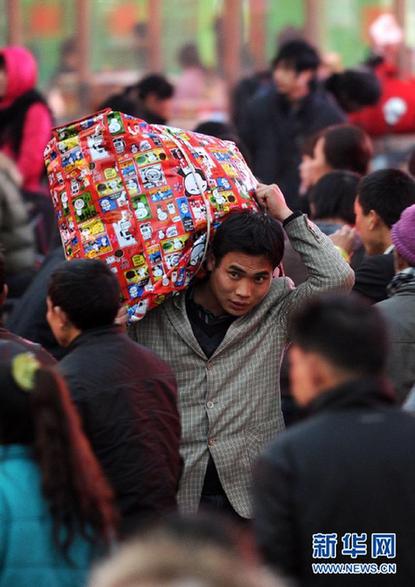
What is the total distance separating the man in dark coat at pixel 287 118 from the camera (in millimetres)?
9195

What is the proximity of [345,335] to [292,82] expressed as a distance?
20.4ft

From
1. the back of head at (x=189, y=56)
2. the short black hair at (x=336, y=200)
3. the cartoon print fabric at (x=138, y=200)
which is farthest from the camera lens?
the back of head at (x=189, y=56)

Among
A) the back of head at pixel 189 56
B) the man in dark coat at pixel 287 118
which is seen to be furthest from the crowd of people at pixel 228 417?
the back of head at pixel 189 56

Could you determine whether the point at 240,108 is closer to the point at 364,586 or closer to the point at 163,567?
the point at 364,586

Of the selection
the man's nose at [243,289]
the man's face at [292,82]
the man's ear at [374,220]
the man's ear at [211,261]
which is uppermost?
→ the man's ear at [211,261]

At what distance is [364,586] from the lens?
3.63 metres

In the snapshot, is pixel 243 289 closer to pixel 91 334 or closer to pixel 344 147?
pixel 91 334

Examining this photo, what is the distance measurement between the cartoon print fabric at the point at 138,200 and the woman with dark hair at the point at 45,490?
1074mm

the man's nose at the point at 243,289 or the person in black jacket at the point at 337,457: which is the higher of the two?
the person in black jacket at the point at 337,457

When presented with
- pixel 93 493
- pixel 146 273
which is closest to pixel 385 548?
pixel 93 493

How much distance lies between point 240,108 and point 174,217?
6.49m

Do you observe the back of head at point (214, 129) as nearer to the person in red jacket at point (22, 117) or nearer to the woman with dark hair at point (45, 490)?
the person in red jacket at point (22, 117)

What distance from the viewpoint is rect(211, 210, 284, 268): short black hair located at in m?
4.70

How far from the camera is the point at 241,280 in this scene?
15.5 feet
